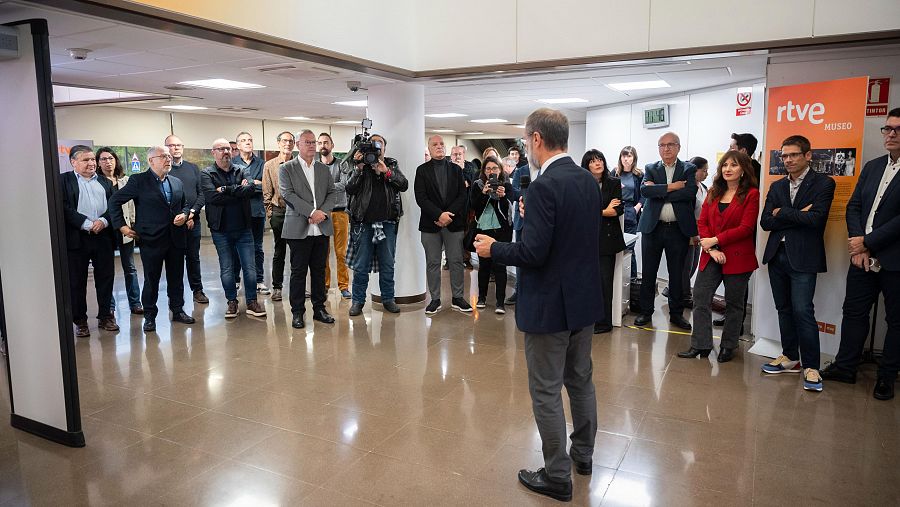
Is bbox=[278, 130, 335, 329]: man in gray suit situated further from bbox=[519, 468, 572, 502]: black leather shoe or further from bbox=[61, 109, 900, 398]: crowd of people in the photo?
bbox=[519, 468, 572, 502]: black leather shoe

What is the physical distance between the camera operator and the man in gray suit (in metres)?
0.31

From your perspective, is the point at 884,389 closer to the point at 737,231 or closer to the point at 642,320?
the point at 737,231

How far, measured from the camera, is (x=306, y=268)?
5.98m

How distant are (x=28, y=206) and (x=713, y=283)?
471cm

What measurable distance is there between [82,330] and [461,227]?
3863 millimetres

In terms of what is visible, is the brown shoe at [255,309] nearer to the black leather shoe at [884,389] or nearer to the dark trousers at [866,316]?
the dark trousers at [866,316]

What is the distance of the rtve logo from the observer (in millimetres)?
4660

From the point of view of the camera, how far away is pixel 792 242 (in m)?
4.39

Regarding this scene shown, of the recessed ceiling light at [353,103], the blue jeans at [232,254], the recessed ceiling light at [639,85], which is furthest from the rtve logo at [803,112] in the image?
the recessed ceiling light at [353,103]

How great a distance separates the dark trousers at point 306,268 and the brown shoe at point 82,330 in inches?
75.8

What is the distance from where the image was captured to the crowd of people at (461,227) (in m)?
4.31

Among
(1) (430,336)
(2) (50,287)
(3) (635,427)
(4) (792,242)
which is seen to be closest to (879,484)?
(3) (635,427)

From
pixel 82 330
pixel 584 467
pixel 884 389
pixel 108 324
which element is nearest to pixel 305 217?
pixel 108 324

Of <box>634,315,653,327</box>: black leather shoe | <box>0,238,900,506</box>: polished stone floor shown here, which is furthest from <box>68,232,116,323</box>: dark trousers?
<box>634,315,653,327</box>: black leather shoe
